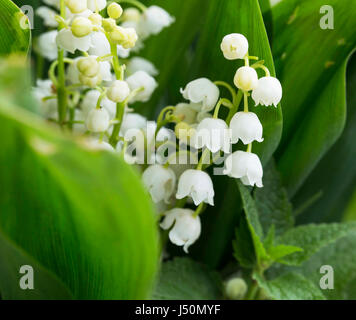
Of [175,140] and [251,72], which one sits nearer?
[251,72]

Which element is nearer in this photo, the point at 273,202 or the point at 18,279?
the point at 18,279

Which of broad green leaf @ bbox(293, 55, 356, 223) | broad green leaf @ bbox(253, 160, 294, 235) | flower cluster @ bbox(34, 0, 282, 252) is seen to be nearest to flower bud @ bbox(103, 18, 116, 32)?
flower cluster @ bbox(34, 0, 282, 252)

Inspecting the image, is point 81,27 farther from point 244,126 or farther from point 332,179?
point 332,179

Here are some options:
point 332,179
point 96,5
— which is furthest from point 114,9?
point 332,179

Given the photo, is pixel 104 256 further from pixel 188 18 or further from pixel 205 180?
pixel 188 18

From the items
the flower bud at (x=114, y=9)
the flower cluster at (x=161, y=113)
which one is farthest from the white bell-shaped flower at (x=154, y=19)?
the flower bud at (x=114, y=9)

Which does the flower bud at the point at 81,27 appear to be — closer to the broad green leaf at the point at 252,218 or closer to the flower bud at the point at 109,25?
the flower bud at the point at 109,25

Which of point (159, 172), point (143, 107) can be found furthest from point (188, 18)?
point (159, 172)

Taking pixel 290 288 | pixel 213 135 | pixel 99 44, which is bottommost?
pixel 290 288
